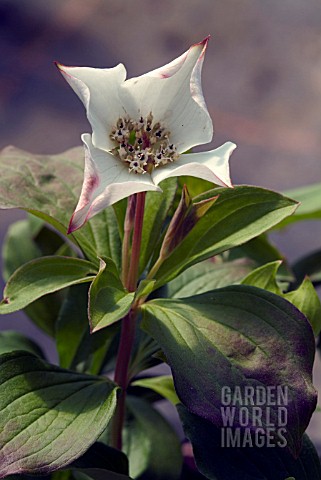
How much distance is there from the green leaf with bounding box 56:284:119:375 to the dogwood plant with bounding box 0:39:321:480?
43 millimetres

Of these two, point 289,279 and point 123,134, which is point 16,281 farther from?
point 289,279

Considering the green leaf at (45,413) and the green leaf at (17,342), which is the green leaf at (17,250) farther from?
the green leaf at (45,413)

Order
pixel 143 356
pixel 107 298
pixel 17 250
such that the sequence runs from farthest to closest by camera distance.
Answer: pixel 17 250 → pixel 143 356 → pixel 107 298

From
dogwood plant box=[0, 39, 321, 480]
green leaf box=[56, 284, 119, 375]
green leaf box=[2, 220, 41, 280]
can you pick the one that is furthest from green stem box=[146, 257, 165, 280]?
green leaf box=[2, 220, 41, 280]

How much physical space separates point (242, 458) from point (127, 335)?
106 mm

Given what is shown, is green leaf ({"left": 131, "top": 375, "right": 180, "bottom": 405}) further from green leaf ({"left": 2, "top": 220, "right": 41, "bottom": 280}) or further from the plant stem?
green leaf ({"left": 2, "top": 220, "right": 41, "bottom": 280})

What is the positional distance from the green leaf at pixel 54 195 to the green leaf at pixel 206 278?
0.24 ft

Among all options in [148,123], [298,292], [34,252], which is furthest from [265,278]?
[34,252]

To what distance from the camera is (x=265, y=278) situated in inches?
20.2

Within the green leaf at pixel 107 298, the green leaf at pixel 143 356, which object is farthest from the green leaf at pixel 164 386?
the green leaf at pixel 107 298

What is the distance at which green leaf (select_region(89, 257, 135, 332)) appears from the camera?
416 millimetres

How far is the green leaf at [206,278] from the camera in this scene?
0.57 meters

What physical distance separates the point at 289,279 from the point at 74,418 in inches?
8.6

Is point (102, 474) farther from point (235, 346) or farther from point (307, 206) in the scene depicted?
point (307, 206)
